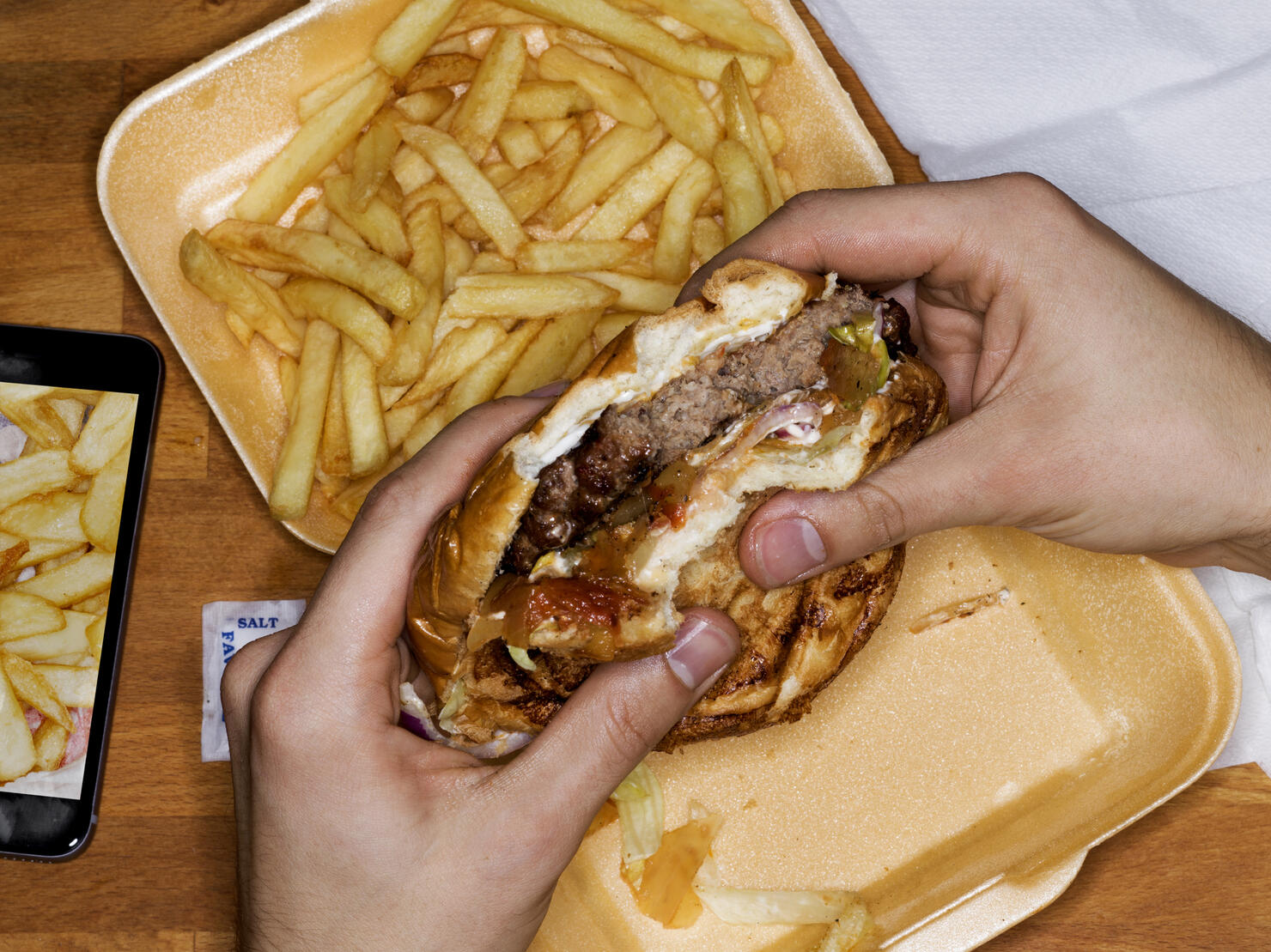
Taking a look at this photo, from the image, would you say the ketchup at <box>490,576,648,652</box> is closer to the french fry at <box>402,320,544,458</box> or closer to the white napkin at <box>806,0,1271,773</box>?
the french fry at <box>402,320,544,458</box>

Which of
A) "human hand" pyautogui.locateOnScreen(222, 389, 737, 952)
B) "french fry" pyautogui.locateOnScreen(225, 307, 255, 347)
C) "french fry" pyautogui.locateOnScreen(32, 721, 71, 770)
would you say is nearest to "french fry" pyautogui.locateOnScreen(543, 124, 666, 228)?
"french fry" pyautogui.locateOnScreen(225, 307, 255, 347)

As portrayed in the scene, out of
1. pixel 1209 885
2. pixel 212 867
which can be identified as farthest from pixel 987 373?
pixel 212 867

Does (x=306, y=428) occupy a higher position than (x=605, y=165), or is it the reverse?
(x=605, y=165)

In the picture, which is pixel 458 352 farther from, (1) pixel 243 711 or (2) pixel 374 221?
(1) pixel 243 711

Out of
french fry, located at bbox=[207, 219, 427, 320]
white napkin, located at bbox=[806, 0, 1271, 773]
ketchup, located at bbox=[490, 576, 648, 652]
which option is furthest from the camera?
white napkin, located at bbox=[806, 0, 1271, 773]

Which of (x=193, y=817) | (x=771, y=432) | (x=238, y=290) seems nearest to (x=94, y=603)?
(x=193, y=817)

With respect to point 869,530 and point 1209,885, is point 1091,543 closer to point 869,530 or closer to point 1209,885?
point 869,530
